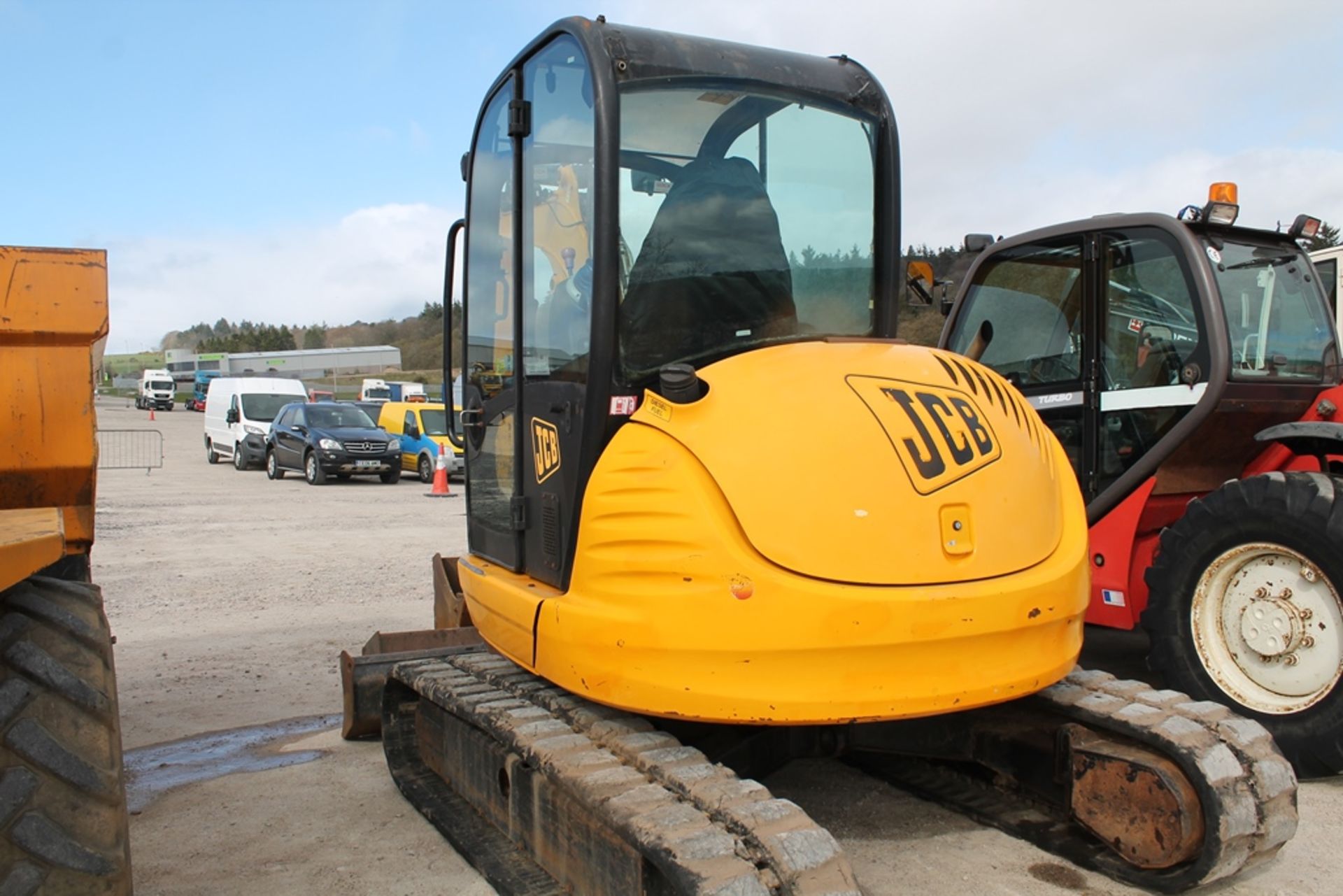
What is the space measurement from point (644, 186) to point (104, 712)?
2.19 metres

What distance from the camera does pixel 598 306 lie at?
11.2 ft

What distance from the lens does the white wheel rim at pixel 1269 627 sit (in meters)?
4.45

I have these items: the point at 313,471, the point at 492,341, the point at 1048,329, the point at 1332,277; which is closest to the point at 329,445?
the point at 313,471

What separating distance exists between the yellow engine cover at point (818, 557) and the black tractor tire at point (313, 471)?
61.3 feet

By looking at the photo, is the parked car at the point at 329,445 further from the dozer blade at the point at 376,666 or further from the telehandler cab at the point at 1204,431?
the telehandler cab at the point at 1204,431

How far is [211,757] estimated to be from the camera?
5145mm

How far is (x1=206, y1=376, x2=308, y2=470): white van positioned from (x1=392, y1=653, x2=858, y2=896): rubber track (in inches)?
877

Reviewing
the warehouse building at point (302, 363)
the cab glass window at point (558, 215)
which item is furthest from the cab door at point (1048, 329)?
the warehouse building at point (302, 363)

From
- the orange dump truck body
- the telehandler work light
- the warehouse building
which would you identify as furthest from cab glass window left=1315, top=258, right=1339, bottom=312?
the warehouse building

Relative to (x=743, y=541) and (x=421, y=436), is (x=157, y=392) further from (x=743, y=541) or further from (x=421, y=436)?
(x=743, y=541)

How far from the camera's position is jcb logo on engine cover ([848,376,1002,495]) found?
3141 mm

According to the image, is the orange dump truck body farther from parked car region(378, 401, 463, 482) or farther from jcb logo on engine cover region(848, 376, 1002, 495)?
parked car region(378, 401, 463, 482)

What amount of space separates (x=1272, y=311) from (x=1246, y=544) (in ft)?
5.13

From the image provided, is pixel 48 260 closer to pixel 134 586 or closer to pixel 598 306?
pixel 598 306
